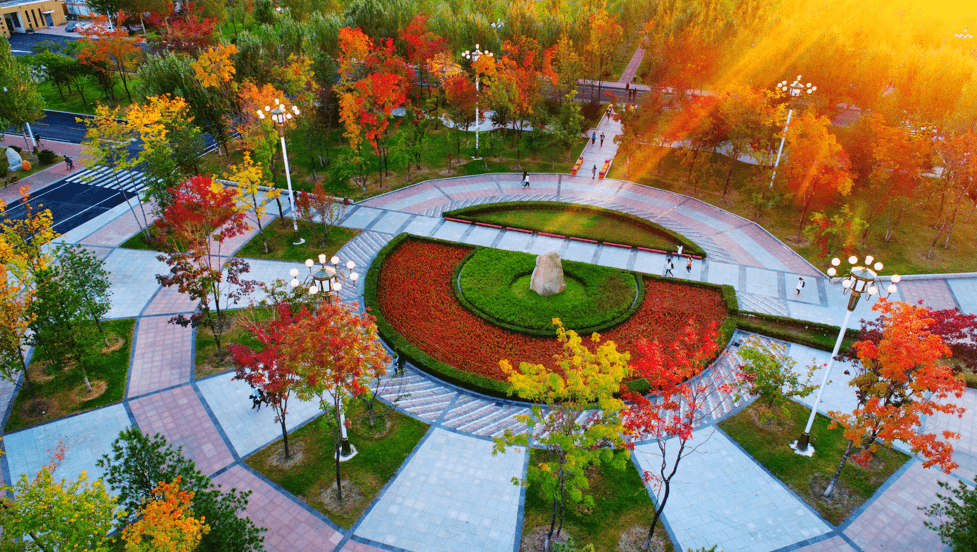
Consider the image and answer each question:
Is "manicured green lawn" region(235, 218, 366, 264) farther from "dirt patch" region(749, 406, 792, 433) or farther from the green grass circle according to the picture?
"dirt patch" region(749, 406, 792, 433)

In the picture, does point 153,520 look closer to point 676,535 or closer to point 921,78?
point 676,535

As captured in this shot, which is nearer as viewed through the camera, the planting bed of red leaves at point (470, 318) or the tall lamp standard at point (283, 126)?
the planting bed of red leaves at point (470, 318)

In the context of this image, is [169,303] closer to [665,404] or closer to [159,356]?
[159,356]

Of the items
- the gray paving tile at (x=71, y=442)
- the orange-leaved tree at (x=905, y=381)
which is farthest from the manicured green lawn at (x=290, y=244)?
the orange-leaved tree at (x=905, y=381)

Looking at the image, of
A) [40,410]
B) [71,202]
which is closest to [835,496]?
[40,410]

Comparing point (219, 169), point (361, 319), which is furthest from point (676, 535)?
point (219, 169)

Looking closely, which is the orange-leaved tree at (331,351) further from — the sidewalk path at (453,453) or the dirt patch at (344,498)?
the sidewalk path at (453,453)

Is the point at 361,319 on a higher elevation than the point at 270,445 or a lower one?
higher

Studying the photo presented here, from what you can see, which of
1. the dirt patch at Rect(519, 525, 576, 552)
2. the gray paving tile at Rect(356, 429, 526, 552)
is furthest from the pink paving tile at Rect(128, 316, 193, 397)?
the dirt patch at Rect(519, 525, 576, 552)
